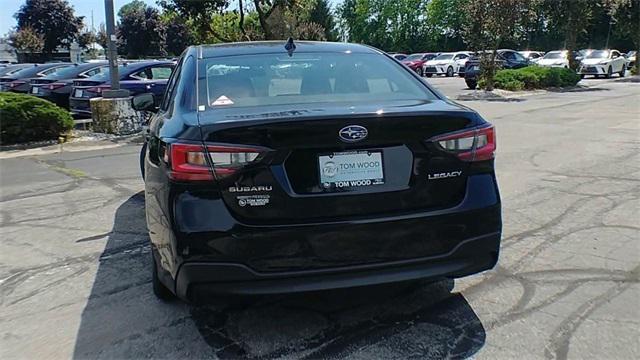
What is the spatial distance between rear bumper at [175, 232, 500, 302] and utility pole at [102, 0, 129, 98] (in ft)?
32.6

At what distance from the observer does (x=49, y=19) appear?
4866cm

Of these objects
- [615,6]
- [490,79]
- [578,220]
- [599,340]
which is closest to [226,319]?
[599,340]

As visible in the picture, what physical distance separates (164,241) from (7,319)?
134 centimetres

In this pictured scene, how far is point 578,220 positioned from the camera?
5.32m

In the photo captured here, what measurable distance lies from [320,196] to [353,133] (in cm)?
35

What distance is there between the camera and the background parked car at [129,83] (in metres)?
13.4

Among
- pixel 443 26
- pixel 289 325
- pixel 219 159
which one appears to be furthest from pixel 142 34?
pixel 219 159

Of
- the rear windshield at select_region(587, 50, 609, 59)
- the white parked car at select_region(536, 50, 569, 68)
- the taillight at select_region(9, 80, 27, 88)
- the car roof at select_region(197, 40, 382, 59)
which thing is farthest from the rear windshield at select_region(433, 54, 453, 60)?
the car roof at select_region(197, 40, 382, 59)

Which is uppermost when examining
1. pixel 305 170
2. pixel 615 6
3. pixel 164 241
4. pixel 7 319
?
pixel 615 6

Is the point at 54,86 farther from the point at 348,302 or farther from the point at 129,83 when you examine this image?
the point at 348,302

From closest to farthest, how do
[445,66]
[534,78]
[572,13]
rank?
[534,78]
[572,13]
[445,66]

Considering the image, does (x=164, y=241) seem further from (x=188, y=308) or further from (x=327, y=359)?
(x=327, y=359)

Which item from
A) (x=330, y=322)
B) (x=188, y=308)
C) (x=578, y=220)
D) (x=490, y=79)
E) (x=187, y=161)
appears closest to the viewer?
(x=187, y=161)

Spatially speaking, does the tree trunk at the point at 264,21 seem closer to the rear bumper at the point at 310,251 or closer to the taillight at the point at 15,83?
the taillight at the point at 15,83
